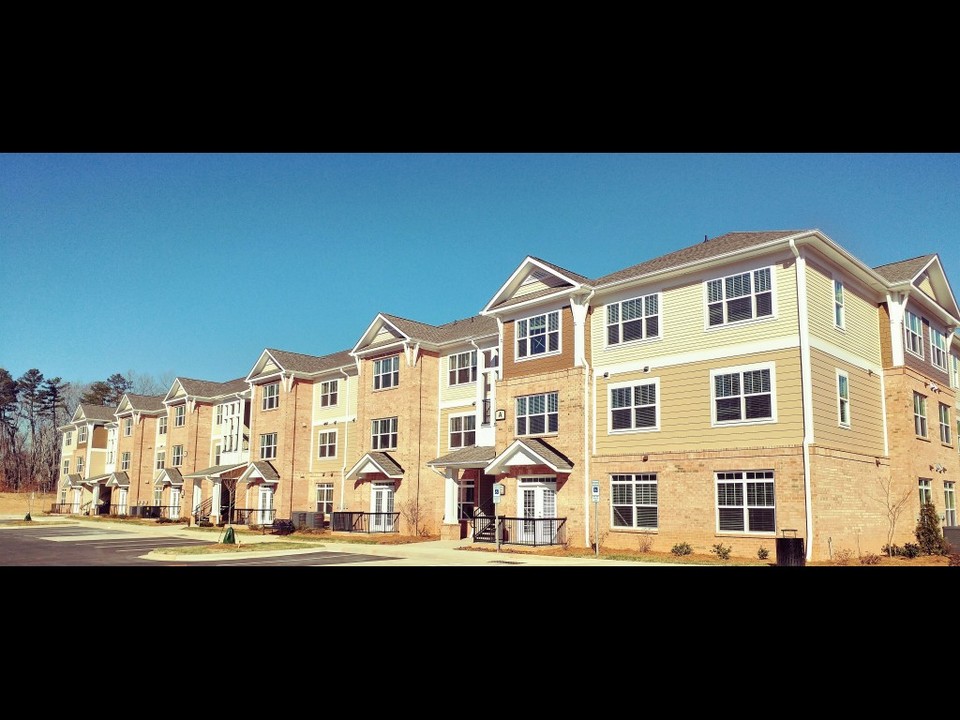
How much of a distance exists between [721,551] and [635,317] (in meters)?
7.46

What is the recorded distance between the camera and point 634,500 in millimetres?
22281

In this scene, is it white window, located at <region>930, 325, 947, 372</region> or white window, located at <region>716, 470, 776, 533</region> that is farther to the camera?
white window, located at <region>930, 325, 947, 372</region>

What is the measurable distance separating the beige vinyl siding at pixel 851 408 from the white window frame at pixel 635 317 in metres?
4.79

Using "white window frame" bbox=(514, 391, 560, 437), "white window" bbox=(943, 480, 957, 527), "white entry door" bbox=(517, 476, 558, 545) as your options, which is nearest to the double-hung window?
"white window frame" bbox=(514, 391, 560, 437)

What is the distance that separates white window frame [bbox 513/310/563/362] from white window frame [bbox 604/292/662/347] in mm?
1718

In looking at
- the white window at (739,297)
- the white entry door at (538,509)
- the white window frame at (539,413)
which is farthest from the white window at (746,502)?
the white window frame at (539,413)

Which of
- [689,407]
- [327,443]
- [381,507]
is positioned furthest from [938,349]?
[327,443]

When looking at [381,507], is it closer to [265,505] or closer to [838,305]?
[265,505]

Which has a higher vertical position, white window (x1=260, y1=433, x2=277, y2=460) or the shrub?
white window (x1=260, y1=433, x2=277, y2=460)

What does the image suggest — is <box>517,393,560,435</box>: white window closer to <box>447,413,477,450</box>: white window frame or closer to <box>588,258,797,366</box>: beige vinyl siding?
<box>588,258,797,366</box>: beige vinyl siding

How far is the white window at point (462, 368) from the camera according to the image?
3092 cm

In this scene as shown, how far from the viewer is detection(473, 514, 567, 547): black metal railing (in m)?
23.7
